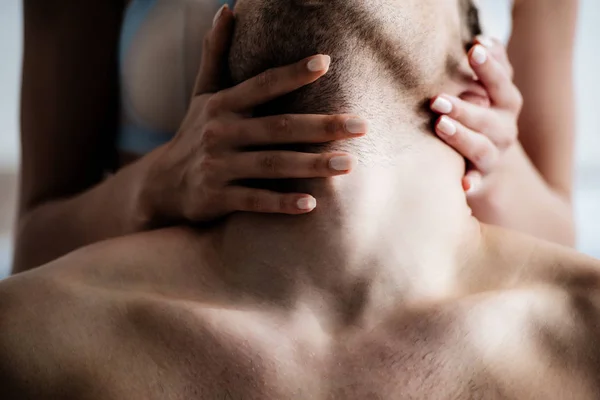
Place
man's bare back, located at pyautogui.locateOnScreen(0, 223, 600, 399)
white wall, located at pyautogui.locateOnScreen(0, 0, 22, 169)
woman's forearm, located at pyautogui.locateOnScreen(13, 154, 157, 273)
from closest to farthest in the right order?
man's bare back, located at pyautogui.locateOnScreen(0, 223, 600, 399), woman's forearm, located at pyautogui.locateOnScreen(13, 154, 157, 273), white wall, located at pyautogui.locateOnScreen(0, 0, 22, 169)

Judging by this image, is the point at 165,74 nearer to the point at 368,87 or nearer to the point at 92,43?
the point at 92,43

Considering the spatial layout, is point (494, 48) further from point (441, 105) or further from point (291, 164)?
point (291, 164)

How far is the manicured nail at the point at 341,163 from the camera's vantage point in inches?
30.1

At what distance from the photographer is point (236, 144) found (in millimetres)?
826

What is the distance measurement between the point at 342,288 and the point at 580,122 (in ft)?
4.73

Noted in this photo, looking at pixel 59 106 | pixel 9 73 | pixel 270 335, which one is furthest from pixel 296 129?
pixel 9 73

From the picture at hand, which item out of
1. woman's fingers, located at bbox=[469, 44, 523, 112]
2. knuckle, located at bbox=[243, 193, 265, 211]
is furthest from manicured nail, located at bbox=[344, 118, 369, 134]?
woman's fingers, located at bbox=[469, 44, 523, 112]

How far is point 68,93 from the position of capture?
118 centimetres

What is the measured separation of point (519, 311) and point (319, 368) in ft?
0.89

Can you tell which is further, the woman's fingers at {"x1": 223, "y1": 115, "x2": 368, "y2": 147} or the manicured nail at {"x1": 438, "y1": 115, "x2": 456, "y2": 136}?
the manicured nail at {"x1": 438, "y1": 115, "x2": 456, "y2": 136}

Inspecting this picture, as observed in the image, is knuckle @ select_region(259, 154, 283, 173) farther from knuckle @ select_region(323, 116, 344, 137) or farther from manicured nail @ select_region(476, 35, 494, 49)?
manicured nail @ select_region(476, 35, 494, 49)

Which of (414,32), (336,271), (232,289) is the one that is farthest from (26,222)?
(414,32)

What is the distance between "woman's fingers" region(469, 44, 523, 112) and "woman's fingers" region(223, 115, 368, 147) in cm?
25

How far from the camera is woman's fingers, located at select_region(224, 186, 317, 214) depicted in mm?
785
